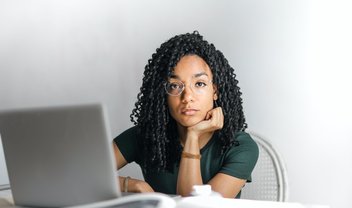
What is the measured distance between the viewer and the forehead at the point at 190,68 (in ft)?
5.16

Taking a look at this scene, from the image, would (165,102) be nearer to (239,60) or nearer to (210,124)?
(210,124)

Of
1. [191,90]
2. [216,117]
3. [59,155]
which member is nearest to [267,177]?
[216,117]

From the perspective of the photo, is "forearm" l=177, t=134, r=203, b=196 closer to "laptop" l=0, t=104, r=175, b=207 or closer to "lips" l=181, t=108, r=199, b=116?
"lips" l=181, t=108, r=199, b=116

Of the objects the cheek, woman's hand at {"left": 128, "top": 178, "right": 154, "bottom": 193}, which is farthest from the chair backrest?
woman's hand at {"left": 128, "top": 178, "right": 154, "bottom": 193}

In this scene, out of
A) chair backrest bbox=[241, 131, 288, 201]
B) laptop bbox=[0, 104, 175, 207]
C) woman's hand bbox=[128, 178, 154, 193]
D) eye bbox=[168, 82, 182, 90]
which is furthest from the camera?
chair backrest bbox=[241, 131, 288, 201]

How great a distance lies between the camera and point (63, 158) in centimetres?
100

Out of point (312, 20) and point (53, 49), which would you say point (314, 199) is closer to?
point (312, 20)

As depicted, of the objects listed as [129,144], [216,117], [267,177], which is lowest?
[267,177]

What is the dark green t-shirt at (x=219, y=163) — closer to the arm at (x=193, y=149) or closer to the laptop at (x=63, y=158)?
the arm at (x=193, y=149)

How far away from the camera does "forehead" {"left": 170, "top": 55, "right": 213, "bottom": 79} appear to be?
1.57m

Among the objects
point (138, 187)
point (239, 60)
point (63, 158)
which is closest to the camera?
point (63, 158)

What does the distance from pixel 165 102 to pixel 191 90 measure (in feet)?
0.39

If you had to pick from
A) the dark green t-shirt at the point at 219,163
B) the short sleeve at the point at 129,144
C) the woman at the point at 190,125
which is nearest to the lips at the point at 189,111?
the woman at the point at 190,125

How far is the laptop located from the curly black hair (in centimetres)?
61
